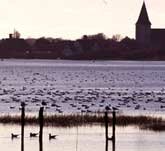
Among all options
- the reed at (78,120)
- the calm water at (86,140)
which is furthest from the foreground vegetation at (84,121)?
the calm water at (86,140)

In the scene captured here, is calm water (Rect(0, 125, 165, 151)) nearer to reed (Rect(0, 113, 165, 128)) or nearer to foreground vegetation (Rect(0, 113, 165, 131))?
foreground vegetation (Rect(0, 113, 165, 131))

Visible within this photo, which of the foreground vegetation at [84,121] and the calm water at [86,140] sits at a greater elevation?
the foreground vegetation at [84,121]

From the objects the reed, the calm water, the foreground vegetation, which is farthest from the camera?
the reed

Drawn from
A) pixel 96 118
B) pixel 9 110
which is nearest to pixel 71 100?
pixel 9 110

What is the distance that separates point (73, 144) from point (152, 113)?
55.1ft

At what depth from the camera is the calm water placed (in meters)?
42.3

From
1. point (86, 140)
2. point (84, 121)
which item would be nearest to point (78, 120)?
point (84, 121)

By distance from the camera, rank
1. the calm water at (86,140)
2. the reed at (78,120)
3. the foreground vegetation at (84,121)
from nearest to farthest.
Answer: the calm water at (86,140), the foreground vegetation at (84,121), the reed at (78,120)

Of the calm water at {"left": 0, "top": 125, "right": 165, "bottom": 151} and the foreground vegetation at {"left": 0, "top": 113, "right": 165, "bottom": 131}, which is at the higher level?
the foreground vegetation at {"left": 0, "top": 113, "right": 165, "bottom": 131}

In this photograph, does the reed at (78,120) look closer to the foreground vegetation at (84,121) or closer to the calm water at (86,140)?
the foreground vegetation at (84,121)

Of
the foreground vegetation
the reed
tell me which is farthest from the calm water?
the reed

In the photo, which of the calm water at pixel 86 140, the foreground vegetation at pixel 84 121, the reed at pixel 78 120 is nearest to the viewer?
the calm water at pixel 86 140

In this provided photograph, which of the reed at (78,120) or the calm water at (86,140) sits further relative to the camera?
the reed at (78,120)

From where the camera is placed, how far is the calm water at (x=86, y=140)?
42.3 m
